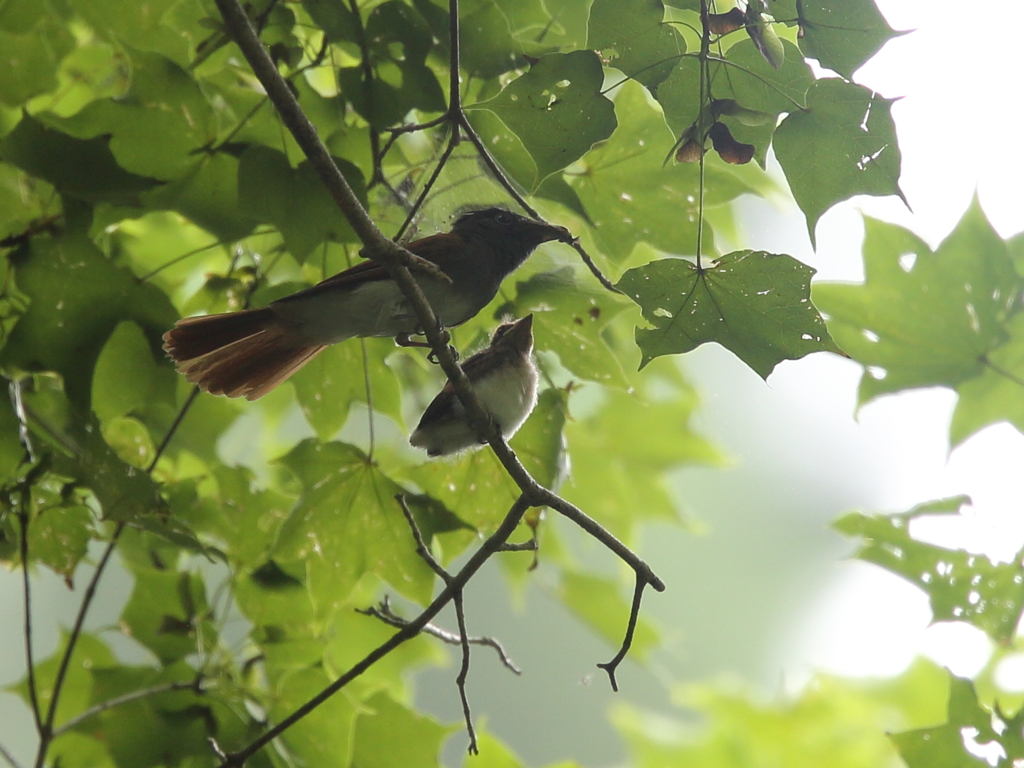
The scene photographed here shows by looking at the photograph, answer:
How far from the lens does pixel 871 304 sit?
1802mm

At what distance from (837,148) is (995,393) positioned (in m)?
1.09

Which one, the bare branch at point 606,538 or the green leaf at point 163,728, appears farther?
the green leaf at point 163,728

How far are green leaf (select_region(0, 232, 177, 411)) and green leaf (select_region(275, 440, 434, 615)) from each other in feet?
1.13

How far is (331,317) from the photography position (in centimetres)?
114

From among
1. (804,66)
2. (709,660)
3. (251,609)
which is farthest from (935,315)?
(709,660)

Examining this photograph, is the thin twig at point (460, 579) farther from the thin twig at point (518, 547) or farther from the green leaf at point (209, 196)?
the green leaf at point (209, 196)

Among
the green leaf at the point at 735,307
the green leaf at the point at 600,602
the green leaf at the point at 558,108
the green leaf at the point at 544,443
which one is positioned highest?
the green leaf at the point at 558,108

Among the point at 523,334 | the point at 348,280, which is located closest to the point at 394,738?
the point at 523,334

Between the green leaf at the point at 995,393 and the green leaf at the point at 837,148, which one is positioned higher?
the green leaf at the point at 837,148

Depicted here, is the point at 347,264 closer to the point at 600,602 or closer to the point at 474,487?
the point at 474,487

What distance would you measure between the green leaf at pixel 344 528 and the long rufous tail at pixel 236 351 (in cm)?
22

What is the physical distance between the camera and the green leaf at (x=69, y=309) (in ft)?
4.42

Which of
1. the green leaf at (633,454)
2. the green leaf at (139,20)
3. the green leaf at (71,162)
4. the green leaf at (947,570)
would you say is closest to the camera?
the green leaf at (71,162)

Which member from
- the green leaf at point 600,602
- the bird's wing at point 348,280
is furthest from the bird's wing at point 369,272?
the green leaf at point 600,602
